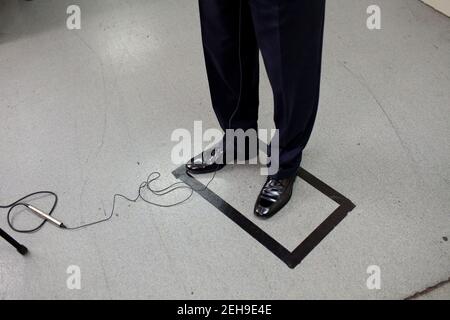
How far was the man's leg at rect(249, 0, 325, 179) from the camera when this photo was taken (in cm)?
86

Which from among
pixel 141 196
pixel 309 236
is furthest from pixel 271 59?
pixel 141 196

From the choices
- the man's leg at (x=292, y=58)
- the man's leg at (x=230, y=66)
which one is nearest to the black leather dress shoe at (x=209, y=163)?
the man's leg at (x=230, y=66)

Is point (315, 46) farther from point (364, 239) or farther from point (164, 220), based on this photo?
point (164, 220)

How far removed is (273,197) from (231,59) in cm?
51

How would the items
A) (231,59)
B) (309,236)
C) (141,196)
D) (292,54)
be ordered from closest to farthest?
(292,54)
(231,59)
(309,236)
(141,196)

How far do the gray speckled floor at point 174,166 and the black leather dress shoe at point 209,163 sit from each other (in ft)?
0.21

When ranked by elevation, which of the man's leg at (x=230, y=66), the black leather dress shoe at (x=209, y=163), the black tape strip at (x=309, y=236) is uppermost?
the man's leg at (x=230, y=66)

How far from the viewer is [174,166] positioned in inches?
58.3

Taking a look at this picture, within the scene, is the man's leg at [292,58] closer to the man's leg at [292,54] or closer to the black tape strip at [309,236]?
the man's leg at [292,54]

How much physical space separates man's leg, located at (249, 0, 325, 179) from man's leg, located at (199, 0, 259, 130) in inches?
4.9

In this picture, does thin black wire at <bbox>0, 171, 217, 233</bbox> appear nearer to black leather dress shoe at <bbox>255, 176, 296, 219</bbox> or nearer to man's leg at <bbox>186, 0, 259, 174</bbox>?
man's leg at <bbox>186, 0, 259, 174</bbox>

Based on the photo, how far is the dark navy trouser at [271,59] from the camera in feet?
2.89

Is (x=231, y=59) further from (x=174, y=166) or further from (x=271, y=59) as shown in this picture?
(x=174, y=166)

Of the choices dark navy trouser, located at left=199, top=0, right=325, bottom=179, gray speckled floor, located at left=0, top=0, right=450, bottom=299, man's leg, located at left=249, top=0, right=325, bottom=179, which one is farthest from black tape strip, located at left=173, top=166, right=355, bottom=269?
man's leg, located at left=249, top=0, right=325, bottom=179
